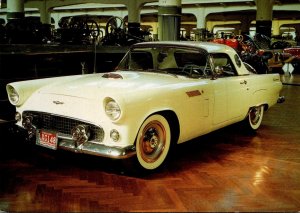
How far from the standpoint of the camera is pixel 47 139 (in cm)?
355

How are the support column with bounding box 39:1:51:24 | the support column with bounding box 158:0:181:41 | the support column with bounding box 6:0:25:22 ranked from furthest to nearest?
the support column with bounding box 39:1:51:24 → the support column with bounding box 6:0:25:22 → the support column with bounding box 158:0:181:41

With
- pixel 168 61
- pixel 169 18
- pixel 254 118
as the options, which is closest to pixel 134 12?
pixel 169 18

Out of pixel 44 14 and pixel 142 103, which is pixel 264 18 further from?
pixel 44 14

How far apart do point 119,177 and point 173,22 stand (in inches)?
292

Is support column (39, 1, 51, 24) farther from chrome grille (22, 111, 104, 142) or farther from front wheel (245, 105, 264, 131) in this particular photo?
chrome grille (22, 111, 104, 142)

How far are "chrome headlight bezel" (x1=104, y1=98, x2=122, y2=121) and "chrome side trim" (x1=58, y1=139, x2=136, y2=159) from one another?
270mm

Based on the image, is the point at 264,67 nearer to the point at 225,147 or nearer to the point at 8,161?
the point at 225,147

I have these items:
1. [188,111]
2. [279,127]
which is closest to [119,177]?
[188,111]

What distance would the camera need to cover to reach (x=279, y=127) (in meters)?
6.13

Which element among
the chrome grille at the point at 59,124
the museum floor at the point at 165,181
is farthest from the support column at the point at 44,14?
the chrome grille at the point at 59,124

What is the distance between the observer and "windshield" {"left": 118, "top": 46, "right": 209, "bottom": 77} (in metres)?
4.53

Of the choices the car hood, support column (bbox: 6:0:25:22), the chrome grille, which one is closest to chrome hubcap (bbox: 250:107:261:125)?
the car hood

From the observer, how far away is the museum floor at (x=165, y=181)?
3086 millimetres

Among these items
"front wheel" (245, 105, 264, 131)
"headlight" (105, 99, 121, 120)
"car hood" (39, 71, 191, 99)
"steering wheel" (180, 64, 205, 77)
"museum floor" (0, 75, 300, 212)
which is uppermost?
"steering wheel" (180, 64, 205, 77)
